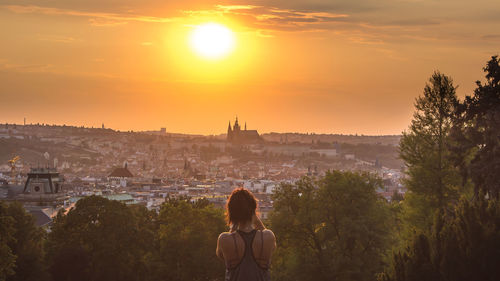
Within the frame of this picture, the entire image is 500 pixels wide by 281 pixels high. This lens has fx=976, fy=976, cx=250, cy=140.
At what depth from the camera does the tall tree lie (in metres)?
32.0

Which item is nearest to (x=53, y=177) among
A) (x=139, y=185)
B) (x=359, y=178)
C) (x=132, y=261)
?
(x=132, y=261)

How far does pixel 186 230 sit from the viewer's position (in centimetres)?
4266

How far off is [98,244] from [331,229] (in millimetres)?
11828

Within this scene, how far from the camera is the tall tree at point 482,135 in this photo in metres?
32.0

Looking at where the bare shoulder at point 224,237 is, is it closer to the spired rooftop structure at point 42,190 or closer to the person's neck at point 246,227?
the person's neck at point 246,227

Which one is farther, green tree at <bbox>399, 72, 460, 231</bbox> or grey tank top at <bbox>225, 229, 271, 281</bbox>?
green tree at <bbox>399, 72, 460, 231</bbox>

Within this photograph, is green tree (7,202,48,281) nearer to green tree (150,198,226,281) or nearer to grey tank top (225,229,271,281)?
green tree (150,198,226,281)

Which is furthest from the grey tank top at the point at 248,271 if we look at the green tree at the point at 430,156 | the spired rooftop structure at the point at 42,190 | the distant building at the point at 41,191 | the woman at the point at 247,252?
the spired rooftop structure at the point at 42,190

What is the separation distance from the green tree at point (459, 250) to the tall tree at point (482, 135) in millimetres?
7185

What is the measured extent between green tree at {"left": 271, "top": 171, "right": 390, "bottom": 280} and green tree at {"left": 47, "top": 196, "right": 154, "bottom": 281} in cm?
759

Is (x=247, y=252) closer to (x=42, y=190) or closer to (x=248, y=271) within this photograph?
(x=248, y=271)

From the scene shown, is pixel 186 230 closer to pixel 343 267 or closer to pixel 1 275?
pixel 343 267

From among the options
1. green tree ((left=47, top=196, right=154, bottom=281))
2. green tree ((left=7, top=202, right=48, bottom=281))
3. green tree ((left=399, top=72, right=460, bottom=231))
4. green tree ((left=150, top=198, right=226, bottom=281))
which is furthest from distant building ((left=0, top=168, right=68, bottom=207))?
green tree ((left=399, top=72, right=460, bottom=231))

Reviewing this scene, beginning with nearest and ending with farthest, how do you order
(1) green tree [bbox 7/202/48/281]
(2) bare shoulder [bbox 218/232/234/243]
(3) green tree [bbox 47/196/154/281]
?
(2) bare shoulder [bbox 218/232/234/243], (1) green tree [bbox 7/202/48/281], (3) green tree [bbox 47/196/154/281]
